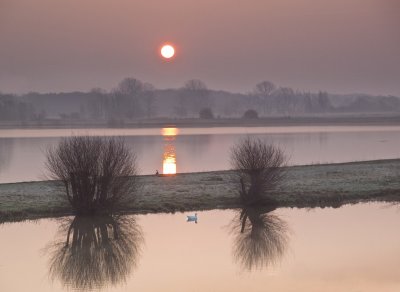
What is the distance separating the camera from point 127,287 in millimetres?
15352

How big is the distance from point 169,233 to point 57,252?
3.83 metres

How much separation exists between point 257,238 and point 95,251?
4991mm

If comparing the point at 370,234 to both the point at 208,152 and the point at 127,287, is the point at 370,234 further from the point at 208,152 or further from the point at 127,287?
the point at 208,152

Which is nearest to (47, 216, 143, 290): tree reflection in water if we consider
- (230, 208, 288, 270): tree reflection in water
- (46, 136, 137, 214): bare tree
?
(46, 136, 137, 214): bare tree

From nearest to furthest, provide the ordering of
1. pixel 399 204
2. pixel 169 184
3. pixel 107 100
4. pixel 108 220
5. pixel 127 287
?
pixel 127 287
pixel 108 220
pixel 399 204
pixel 169 184
pixel 107 100

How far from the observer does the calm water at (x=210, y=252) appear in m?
15.5

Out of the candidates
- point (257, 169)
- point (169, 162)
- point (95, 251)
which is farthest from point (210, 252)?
point (169, 162)

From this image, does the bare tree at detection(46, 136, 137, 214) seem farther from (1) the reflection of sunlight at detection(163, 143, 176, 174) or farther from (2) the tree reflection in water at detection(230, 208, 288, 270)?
(1) the reflection of sunlight at detection(163, 143, 176, 174)

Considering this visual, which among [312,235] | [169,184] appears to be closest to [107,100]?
[169,184]

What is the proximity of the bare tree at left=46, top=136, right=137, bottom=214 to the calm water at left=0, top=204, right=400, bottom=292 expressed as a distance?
103 cm

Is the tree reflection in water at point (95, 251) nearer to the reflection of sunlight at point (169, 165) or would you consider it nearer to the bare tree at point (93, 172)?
the bare tree at point (93, 172)

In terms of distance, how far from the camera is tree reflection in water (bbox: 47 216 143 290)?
16252 mm

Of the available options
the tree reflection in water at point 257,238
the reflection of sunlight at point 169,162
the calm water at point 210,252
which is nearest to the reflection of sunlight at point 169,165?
the reflection of sunlight at point 169,162

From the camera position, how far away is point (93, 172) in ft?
78.3
